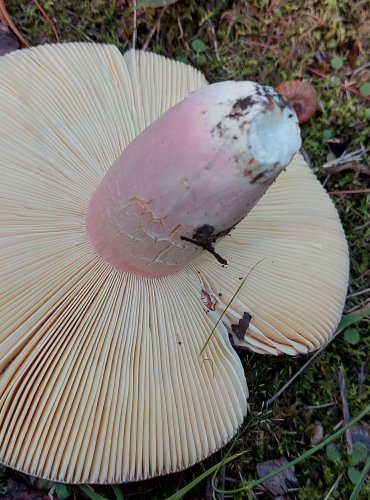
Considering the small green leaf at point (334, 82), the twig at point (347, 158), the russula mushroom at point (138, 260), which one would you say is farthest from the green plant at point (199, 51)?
the twig at point (347, 158)

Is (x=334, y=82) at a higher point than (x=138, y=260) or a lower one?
lower

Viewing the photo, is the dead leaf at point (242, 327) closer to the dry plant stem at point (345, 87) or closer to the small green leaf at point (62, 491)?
the small green leaf at point (62, 491)

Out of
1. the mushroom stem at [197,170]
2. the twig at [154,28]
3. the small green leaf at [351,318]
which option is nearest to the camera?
the mushroom stem at [197,170]

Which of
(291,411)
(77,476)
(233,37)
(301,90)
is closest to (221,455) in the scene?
(291,411)

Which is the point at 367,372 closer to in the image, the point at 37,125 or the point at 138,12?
the point at 37,125

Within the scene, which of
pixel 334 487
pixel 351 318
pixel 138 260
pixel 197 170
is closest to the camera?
pixel 197 170

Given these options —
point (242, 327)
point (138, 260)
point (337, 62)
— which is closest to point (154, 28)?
point (337, 62)

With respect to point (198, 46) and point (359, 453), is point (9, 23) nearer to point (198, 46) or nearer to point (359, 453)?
point (198, 46)
